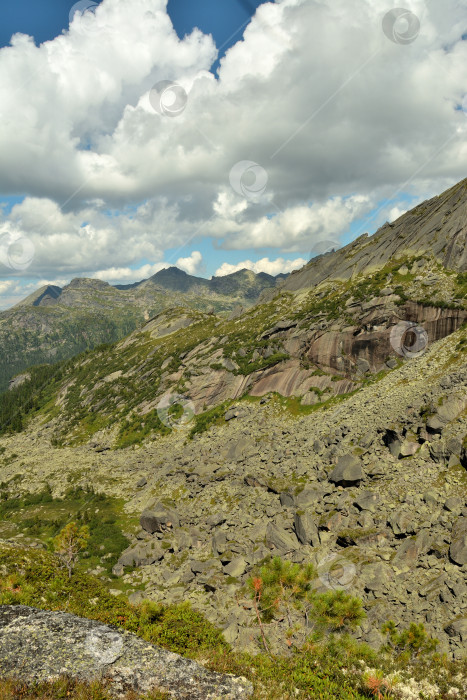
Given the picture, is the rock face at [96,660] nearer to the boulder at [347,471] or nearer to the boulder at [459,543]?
the boulder at [459,543]

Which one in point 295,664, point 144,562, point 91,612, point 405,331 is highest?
point 405,331

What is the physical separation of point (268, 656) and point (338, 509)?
16197 mm

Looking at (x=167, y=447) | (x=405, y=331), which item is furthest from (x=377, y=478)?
(x=167, y=447)

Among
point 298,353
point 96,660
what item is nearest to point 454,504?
point 96,660

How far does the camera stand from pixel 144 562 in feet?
121

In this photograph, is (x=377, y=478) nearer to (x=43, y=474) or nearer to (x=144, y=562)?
(x=144, y=562)

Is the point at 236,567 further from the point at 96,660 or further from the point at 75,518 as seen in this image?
the point at 75,518

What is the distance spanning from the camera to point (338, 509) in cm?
3228

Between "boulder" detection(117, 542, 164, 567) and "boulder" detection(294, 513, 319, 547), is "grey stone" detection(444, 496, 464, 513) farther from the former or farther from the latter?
"boulder" detection(117, 542, 164, 567)

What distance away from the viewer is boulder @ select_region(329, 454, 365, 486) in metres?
34.0

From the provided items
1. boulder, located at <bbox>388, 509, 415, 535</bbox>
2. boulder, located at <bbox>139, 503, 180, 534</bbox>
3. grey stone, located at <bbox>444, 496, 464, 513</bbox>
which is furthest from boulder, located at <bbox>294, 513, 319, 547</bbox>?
boulder, located at <bbox>139, 503, 180, 534</bbox>

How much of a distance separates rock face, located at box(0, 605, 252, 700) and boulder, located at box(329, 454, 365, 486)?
959 inches

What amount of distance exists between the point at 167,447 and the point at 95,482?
1554 centimetres

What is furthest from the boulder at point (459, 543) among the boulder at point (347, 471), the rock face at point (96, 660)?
the rock face at point (96, 660)
